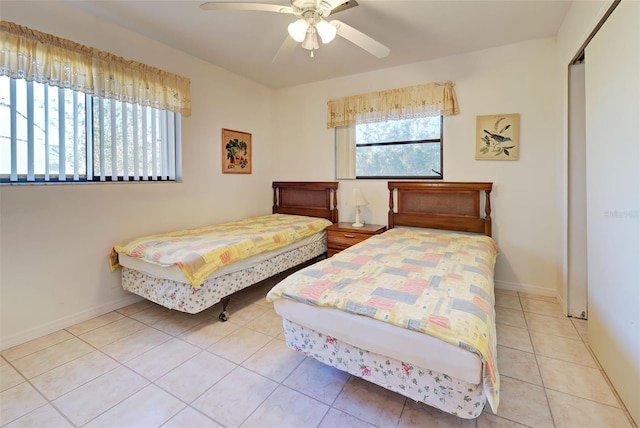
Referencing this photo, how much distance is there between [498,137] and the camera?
3.00 meters

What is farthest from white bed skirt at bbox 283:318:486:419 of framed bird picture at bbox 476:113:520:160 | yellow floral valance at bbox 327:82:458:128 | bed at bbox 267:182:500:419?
yellow floral valance at bbox 327:82:458:128

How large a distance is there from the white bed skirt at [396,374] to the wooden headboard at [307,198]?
2.41 meters

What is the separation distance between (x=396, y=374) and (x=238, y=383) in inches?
36.2

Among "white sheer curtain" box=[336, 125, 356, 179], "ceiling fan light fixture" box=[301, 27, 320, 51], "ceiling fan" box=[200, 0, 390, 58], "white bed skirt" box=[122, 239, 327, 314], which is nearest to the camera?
"ceiling fan" box=[200, 0, 390, 58]

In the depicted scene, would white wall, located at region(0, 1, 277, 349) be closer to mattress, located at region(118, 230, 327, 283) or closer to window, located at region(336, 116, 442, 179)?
mattress, located at region(118, 230, 327, 283)

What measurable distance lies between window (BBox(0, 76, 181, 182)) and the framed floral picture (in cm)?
63

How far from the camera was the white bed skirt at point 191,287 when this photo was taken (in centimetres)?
219

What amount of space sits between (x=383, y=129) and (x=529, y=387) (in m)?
2.85

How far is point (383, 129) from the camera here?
3625mm

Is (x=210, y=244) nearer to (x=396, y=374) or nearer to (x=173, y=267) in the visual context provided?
(x=173, y=267)

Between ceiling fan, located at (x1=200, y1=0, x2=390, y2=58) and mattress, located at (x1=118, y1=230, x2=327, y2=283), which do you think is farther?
mattress, located at (x1=118, y1=230, x2=327, y2=283)

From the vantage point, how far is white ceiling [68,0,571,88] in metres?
2.28

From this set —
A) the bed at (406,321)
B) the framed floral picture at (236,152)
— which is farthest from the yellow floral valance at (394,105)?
the bed at (406,321)

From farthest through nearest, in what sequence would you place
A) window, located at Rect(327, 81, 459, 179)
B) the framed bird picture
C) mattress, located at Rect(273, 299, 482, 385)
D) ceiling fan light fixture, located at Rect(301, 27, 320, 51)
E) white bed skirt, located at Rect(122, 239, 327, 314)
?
window, located at Rect(327, 81, 459, 179), the framed bird picture, white bed skirt, located at Rect(122, 239, 327, 314), ceiling fan light fixture, located at Rect(301, 27, 320, 51), mattress, located at Rect(273, 299, 482, 385)
